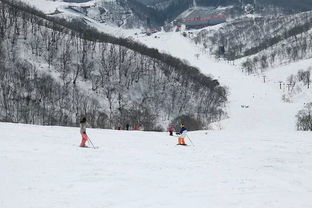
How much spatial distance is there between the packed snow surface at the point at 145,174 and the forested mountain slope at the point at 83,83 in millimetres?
66697

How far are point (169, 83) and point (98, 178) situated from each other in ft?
458

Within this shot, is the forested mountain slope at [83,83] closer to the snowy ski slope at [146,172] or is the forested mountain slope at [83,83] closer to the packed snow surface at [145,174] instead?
the snowy ski slope at [146,172]

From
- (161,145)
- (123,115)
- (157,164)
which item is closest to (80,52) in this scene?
(123,115)

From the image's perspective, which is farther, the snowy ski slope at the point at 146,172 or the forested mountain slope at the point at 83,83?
the forested mountain slope at the point at 83,83

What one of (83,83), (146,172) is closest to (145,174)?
(146,172)

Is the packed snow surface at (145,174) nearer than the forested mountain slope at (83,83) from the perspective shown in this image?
Yes

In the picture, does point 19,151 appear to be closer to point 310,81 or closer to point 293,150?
point 293,150

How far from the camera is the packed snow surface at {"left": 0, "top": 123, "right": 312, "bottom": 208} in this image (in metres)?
15.4

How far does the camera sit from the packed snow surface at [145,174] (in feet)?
50.5

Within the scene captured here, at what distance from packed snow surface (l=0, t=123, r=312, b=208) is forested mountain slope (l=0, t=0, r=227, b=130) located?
6670 cm

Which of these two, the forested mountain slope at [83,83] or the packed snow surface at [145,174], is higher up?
the forested mountain slope at [83,83]

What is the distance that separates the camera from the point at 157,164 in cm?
2361

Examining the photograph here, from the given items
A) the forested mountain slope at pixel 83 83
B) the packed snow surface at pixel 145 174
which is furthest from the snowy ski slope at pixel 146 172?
the forested mountain slope at pixel 83 83

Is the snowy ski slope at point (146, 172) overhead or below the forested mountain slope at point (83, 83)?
below
